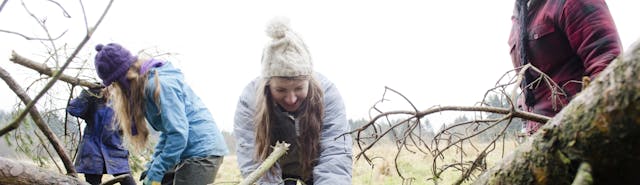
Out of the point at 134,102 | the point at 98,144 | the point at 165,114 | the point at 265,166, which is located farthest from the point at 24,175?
the point at 98,144

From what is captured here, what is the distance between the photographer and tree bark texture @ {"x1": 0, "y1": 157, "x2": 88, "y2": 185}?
1.09m

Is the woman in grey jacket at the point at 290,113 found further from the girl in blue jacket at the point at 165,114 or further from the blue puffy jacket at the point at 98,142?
the blue puffy jacket at the point at 98,142

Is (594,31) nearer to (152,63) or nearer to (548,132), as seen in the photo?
(548,132)

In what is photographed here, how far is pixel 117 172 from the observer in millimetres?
3707

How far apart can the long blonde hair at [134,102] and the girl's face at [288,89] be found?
588 mm

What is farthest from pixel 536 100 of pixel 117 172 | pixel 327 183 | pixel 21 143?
pixel 117 172

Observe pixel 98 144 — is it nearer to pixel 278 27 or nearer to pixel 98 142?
pixel 98 142

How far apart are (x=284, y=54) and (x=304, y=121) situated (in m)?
0.36

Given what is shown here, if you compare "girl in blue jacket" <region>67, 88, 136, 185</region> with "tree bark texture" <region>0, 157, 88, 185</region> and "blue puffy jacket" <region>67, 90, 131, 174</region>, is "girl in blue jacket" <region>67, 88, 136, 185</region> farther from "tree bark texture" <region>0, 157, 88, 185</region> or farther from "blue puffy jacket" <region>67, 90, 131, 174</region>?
"tree bark texture" <region>0, 157, 88, 185</region>

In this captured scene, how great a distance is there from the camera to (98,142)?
3.75m

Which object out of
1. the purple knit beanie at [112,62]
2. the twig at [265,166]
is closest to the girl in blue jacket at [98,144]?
the purple knit beanie at [112,62]

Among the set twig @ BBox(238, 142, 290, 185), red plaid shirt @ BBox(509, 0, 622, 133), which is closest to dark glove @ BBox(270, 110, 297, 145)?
twig @ BBox(238, 142, 290, 185)

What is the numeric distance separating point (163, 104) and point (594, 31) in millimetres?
1937

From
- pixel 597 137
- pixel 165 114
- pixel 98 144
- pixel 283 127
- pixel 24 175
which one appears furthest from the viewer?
Answer: pixel 98 144
